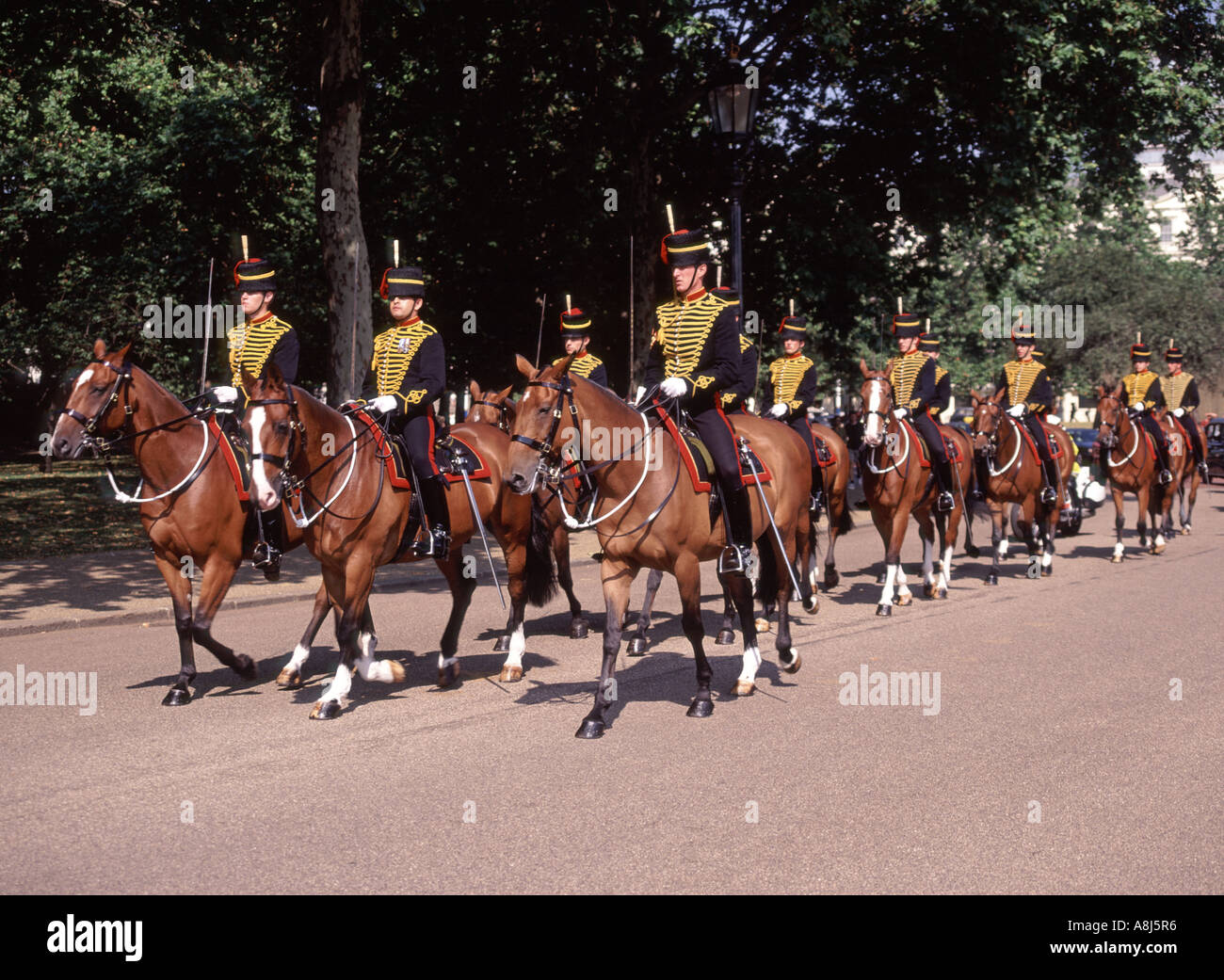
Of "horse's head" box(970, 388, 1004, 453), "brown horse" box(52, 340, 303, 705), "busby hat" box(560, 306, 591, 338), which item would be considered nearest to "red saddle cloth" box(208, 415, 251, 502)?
"brown horse" box(52, 340, 303, 705)

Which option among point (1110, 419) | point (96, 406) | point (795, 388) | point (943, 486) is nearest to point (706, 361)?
point (96, 406)

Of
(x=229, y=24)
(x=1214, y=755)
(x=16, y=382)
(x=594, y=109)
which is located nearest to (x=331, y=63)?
(x=229, y=24)

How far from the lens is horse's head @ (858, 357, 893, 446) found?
1336 centimetres

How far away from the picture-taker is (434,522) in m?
9.52

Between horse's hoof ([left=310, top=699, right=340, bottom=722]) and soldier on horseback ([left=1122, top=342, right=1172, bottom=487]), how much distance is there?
15505 mm

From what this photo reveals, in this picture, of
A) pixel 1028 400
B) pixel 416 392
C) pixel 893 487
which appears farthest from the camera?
pixel 1028 400

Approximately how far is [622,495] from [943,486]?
310 inches

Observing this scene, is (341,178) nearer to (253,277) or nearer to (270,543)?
(253,277)

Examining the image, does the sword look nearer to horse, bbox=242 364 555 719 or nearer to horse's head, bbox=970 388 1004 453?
horse, bbox=242 364 555 719

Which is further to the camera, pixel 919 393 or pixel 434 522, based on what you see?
pixel 919 393

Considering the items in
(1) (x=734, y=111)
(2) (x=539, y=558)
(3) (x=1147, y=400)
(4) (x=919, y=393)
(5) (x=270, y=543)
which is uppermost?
(1) (x=734, y=111)

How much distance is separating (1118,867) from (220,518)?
248 inches

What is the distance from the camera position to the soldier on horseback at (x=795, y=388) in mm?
13823

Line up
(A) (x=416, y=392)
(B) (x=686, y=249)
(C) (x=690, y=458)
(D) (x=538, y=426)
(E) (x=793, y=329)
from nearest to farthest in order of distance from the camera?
(D) (x=538, y=426), (C) (x=690, y=458), (B) (x=686, y=249), (A) (x=416, y=392), (E) (x=793, y=329)
